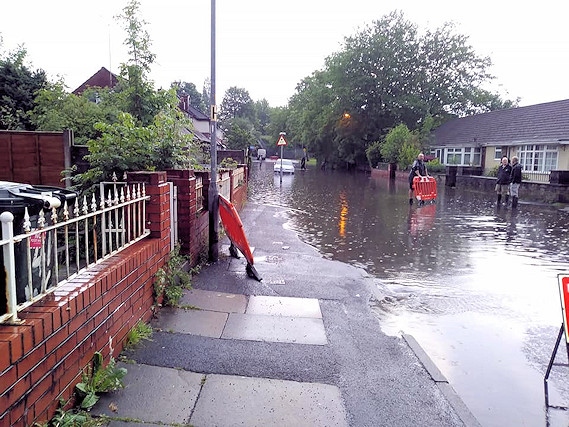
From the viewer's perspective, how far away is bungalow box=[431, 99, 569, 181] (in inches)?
1015

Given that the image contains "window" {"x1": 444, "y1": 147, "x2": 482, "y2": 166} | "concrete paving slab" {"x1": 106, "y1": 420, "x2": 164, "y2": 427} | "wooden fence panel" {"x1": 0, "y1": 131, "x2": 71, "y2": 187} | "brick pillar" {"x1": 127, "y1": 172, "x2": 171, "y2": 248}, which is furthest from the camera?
"window" {"x1": 444, "y1": 147, "x2": 482, "y2": 166}

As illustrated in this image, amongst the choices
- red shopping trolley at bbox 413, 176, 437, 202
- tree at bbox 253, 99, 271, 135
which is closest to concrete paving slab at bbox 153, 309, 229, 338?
red shopping trolley at bbox 413, 176, 437, 202

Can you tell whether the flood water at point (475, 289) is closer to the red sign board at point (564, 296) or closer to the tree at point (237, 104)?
the red sign board at point (564, 296)

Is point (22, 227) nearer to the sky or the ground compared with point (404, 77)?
nearer to the ground

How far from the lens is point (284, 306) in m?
5.40

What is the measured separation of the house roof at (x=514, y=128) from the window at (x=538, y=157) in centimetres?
65

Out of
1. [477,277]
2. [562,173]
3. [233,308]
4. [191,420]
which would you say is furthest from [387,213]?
[191,420]

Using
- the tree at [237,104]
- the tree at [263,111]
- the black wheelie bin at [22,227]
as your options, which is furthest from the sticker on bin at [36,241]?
the tree at [263,111]

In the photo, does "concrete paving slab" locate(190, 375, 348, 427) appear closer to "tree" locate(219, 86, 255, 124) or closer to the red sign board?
the red sign board

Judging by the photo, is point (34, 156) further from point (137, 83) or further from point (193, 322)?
point (193, 322)

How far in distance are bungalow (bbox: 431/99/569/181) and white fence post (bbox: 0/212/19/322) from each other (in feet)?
88.1

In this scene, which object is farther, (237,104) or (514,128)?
(237,104)

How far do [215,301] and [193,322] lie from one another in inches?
28.6

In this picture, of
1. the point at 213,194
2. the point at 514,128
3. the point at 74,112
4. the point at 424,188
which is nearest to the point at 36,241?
the point at 213,194
